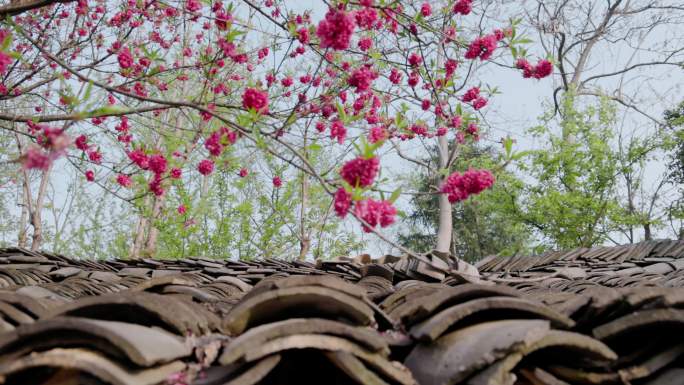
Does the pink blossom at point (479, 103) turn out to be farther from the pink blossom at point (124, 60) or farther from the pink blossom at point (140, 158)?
the pink blossom at point (124, 60)

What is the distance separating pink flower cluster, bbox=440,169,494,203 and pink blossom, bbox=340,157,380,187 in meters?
0.74

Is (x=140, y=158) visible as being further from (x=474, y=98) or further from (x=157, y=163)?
(x=474, y=98)

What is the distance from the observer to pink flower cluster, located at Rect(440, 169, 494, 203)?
2.61 metres

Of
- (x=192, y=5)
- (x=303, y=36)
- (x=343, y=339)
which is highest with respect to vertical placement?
(x=192, y=5)

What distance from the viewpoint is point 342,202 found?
1994 mm

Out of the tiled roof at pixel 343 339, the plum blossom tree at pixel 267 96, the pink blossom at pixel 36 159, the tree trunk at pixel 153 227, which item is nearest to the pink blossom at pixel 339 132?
the plum blossom tree at pixel 267 96

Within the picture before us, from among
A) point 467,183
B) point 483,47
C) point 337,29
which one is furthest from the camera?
point 483,47

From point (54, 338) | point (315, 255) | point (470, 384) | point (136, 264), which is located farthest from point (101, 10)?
point (315, 255)

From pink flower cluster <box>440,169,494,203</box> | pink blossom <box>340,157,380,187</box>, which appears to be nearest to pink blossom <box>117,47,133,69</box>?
pink flower cluster <box>440,169,494,203</box>

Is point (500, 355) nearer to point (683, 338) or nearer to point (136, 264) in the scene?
point (683, 338)

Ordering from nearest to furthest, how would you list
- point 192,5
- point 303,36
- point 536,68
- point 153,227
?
1. point 303,36
2. point 536,68
3. point 192,5
4. point 153,227

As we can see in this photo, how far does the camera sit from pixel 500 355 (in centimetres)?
114

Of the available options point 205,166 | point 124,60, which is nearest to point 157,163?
point 205,166

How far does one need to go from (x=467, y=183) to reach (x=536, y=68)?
1982mm
